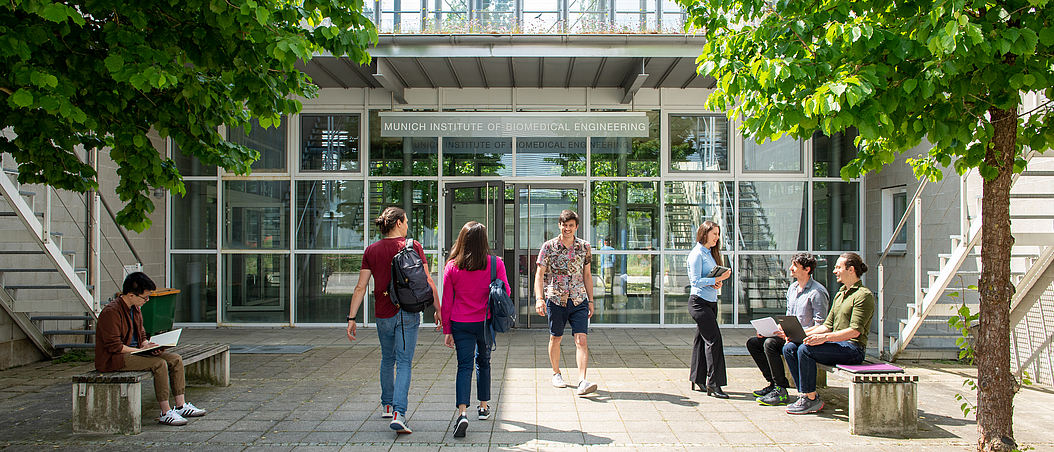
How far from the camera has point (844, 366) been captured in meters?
4.96

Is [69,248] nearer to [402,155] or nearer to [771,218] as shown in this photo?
[402,155]

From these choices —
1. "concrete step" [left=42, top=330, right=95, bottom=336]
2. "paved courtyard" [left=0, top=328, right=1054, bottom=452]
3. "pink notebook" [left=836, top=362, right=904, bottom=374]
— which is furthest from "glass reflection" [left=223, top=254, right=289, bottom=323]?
"pink notebook" [left=836, top=362, right=904, bottom=374]

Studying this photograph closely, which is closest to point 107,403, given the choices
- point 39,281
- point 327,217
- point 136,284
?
point 136,284

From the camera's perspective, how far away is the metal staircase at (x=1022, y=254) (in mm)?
6320

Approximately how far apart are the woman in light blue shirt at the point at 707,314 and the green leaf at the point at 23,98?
495 cm

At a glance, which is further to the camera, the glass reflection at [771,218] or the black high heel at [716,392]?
the glass reflection at [771,218]

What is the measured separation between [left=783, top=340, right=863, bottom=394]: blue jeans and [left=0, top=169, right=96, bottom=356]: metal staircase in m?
7.52

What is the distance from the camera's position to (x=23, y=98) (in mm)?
3553

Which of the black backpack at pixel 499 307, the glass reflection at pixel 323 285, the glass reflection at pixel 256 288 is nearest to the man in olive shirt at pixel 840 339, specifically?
the black backpack at pixel 499 307

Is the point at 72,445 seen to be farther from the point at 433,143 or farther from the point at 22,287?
the point at 433,143

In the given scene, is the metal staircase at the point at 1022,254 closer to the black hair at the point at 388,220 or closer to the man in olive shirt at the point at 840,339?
the man in olive shirt at the point at 840,339

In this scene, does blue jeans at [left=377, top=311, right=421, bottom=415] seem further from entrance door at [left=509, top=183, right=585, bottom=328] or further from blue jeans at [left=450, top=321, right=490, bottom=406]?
entrance door at [left=509, top=183, right=585, bottom=328]

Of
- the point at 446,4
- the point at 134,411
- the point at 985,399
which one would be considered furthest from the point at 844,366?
the point at 446,4

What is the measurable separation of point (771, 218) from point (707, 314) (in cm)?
526
